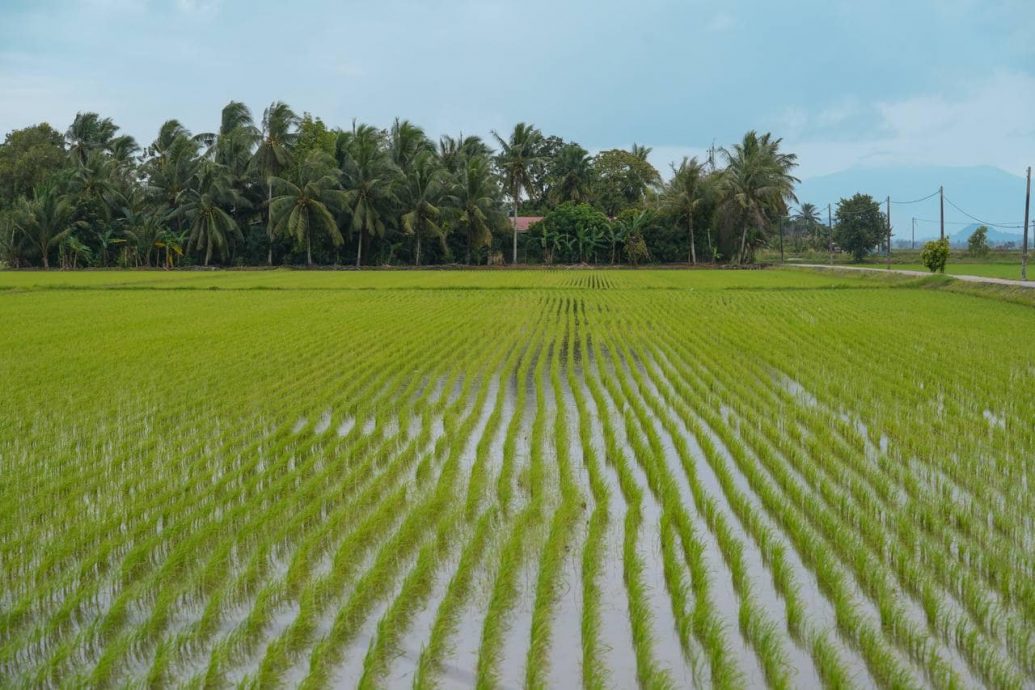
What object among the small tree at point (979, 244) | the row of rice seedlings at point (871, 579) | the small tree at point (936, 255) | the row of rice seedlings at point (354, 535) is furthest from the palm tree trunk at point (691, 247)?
the row of rice seedlings at point (871, 579)

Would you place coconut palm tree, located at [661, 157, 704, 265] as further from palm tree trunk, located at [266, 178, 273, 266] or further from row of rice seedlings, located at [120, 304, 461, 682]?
row of rice seedlings, located at [120, 304, 461, 682]

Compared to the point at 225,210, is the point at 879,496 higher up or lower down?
lower down

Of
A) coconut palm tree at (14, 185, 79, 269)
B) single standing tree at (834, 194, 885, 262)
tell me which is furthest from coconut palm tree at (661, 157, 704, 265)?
coconut palm tree at (14, 185, 79, 269)

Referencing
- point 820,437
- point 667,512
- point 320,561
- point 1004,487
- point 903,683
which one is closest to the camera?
point 903,683

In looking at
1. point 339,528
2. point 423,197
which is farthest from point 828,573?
point 423,197

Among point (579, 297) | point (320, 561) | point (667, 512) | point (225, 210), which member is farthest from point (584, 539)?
point (225, 210)

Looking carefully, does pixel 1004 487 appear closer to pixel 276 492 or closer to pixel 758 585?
pixel 758 585

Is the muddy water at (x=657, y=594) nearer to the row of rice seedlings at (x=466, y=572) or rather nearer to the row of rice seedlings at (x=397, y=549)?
the row of rice seedlings at (x=466, y=572)
